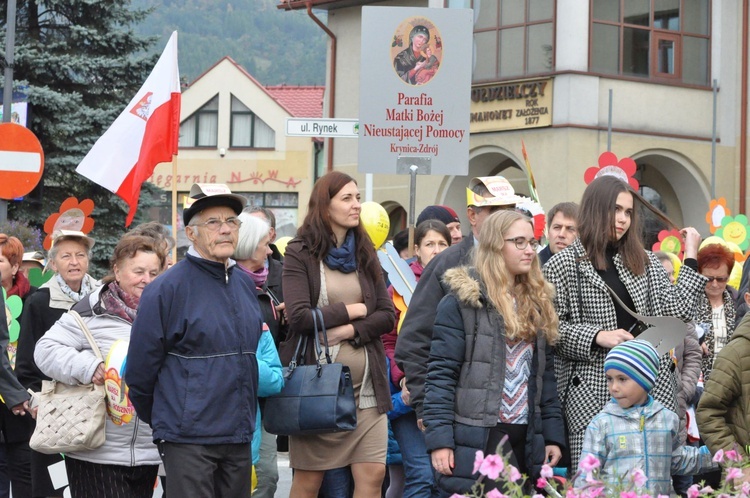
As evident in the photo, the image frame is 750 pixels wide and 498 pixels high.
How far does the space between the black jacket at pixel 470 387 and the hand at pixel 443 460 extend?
0.08ft

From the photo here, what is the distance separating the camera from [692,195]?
2858 cm

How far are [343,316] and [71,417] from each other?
152 centimetres

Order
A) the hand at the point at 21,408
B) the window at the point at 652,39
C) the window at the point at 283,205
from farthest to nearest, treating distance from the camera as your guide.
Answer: the window at the point at 283,205, the window at the point at 652,39, the hand at the point at 21,408

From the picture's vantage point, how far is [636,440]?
543 cm

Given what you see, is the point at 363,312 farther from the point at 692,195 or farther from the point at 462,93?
the point at 692,195

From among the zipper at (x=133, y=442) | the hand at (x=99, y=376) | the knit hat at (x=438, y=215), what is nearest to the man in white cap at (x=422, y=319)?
the zipper at (x=133, y=442)

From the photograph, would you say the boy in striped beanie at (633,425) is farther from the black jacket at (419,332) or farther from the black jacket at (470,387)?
the black jacket at (419,332)

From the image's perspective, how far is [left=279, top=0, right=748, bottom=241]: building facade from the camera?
1042 inches

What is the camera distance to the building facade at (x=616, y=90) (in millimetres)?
26469

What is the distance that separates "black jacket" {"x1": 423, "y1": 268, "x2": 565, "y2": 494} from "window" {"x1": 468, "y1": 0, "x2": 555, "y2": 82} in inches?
854

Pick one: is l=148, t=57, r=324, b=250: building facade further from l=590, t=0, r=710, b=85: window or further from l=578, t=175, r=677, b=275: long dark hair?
l=578, t=175, r=677, b=275: long dark hair

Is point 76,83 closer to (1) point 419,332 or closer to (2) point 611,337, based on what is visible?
(1) point 419,332

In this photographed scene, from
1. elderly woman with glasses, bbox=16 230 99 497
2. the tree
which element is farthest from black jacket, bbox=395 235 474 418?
the tree

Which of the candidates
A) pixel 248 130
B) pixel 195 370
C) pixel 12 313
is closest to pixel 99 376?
pixel 195 370
